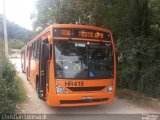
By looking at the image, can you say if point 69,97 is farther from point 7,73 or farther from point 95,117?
point 7,73

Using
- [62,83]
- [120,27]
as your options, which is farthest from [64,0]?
[62,83]

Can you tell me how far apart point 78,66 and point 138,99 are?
374 cm

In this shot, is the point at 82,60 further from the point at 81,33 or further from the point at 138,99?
the point at 138,99

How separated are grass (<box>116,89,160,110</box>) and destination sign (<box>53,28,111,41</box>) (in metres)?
2.98

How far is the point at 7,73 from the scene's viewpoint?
32.8 feet

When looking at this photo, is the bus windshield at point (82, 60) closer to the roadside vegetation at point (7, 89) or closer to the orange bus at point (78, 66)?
the orange bus at point (78, 66)

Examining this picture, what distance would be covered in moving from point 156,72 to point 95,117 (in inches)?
153

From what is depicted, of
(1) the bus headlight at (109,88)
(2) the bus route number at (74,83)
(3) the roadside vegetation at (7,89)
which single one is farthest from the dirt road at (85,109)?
(2) the bus route number at (74,83)

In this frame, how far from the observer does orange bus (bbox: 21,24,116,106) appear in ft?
29.6

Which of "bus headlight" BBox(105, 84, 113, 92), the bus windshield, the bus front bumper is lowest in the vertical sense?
the bus front bumper

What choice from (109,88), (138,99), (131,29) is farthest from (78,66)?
(131,29)

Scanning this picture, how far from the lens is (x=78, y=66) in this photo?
9.23 metres

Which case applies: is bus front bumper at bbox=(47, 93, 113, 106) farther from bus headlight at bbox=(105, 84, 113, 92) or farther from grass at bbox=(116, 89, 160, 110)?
grass at bbox=(116, 89, 160, 110)

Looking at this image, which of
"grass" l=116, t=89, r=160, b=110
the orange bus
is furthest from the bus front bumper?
"grass" l=116, t=89, r=160, b=110
